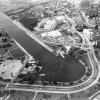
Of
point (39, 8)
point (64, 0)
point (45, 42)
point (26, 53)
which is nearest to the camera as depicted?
point (26, 53)

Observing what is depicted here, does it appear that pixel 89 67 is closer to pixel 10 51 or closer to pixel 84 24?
pixel 10 51

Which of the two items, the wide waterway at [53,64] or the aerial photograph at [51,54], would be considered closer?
the aerial photograph at [51,54]

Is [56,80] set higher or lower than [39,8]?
lower

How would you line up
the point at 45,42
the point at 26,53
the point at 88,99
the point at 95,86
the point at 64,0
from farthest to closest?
1. the point at 64,0
2. the point at 45,42
3. the point at 26,53
4. the point at 95,86
5. the point at 88,99

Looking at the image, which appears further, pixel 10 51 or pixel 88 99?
pixel 10 51

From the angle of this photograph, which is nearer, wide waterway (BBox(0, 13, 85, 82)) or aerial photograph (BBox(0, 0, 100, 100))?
aerial photograph (BBox(0, 0, 100, 100))

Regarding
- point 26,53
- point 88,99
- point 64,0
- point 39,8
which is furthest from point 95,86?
point 64,0
